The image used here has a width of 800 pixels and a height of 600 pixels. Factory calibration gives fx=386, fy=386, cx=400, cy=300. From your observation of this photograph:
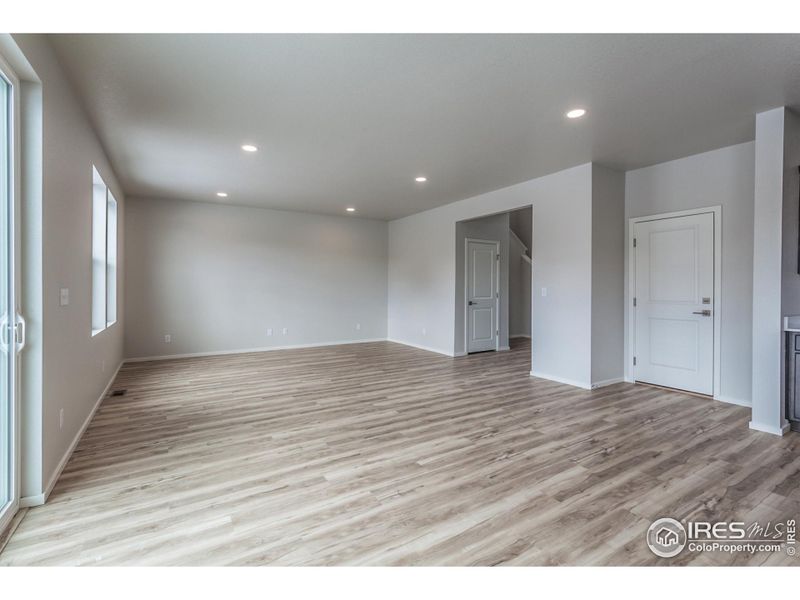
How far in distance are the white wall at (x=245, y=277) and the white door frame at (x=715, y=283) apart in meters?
4.88

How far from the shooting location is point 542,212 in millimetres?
5047

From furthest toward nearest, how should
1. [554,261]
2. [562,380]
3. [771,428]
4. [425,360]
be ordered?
[425,360]
[554,261]
[562,380]
[771,428]

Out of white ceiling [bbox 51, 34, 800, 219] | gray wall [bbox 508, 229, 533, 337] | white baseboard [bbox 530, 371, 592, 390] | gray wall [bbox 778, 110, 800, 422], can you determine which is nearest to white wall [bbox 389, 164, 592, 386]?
white baseboard [bbox 530, 371, 592, 390]

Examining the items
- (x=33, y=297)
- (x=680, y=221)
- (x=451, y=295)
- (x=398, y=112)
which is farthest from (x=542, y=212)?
(x=33, y=297)

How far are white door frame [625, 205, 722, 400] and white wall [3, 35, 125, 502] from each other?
17.9 feet

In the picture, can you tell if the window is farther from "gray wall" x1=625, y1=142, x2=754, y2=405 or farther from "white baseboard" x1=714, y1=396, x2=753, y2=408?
"white baseboard" x1=714, y1=396, x2=753, y2=408

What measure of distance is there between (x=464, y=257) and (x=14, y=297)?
5.70 meters

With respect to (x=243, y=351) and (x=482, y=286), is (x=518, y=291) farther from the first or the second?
(x=243, y=351)

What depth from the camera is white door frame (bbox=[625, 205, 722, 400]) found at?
397cm

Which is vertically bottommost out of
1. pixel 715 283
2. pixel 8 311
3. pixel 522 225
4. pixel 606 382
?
pixel 606 382

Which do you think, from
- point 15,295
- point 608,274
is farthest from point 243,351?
point 608,274

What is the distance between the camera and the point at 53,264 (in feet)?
7.61

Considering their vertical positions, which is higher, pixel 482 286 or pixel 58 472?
pixel 482 286

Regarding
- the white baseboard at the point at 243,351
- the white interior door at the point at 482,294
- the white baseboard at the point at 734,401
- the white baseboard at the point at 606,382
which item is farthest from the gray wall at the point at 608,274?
the white baseboard at the point at 243,351
